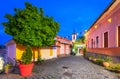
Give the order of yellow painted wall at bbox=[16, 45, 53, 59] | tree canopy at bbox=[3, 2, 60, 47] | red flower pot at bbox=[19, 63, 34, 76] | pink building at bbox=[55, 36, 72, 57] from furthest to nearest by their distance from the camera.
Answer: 1. pink building at bbox=[55, 36, 72, 57]
2. yellow painted wall at bbox=[16, 45, 53, 59]
3. tree canopy at bbox=[3, 2, 60, 47]
4. red flower pot at bbox=[19, 63, 34, 76]

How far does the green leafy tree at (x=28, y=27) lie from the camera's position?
14.6m

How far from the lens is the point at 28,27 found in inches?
571

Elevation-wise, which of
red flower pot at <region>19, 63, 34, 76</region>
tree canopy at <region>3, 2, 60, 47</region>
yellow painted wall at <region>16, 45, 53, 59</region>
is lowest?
red flower pot at <region>19, 63, 34, 76</region>

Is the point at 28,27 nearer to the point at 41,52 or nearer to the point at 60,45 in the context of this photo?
the point at 41,52

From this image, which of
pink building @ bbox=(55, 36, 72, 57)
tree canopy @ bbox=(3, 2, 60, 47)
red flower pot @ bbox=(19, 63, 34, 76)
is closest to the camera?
red flower pot @ bbox=(19, 63, 34, 76)

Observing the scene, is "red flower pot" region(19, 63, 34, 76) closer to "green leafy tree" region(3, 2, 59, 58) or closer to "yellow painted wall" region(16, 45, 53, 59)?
"green leafy tree" region(3, 2, 59, 58)

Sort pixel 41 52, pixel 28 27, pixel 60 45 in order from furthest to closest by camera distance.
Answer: pixel 60 45, pixel 41 52, pixel 28 27

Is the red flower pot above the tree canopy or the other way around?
the other way around

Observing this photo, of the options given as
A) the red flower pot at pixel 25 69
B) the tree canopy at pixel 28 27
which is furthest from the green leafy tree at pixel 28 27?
the red flower pot at pixel 25 69

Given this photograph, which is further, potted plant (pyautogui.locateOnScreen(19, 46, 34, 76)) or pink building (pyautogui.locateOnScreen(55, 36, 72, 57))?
pink building (pyautogui.locateOnScreen(55, 36, 72, 57))

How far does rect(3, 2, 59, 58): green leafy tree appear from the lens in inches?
574

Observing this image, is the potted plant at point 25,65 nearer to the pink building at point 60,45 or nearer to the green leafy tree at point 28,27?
the green leafy tree at point 28,27

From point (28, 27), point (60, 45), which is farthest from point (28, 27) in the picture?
point (60, 45)

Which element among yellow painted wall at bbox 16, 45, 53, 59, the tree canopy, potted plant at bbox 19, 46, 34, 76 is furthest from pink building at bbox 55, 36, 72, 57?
potted plant at bbox 19, 46, 34, 76
